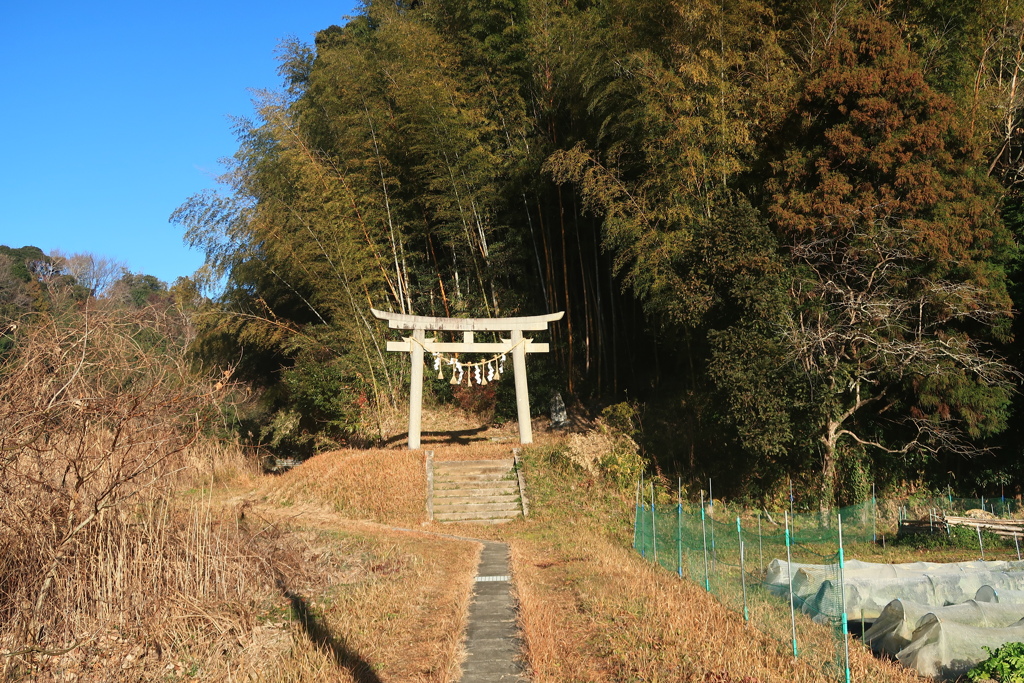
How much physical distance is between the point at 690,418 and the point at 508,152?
683 centimetres

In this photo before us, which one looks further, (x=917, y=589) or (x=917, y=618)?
(x=917, y=589)

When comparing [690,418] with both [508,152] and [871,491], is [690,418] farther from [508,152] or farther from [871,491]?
[508,152]

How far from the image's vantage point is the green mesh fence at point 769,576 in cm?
579

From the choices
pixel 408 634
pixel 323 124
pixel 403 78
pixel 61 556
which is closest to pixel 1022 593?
pixel 408 634

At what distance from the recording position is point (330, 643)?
237 inches

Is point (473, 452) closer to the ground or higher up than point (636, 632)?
higher up

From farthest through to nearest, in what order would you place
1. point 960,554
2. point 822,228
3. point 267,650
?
point 822,228 < point 960,554 < point 267,650

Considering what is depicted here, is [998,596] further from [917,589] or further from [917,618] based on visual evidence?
[917,618]

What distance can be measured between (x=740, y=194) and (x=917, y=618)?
8762 mm

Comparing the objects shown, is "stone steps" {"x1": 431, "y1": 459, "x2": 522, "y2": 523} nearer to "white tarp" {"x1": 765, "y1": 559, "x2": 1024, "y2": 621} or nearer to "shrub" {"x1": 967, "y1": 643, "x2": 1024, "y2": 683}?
"white tarp" {"x1": 765, "y1": 559, "x2": 1024, "y2": 621}

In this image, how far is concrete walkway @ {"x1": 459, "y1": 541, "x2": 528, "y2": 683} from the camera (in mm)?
5551

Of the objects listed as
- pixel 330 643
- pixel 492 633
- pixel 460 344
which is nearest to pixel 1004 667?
pixel 492 633

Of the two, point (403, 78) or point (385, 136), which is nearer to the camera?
point (403, 78)

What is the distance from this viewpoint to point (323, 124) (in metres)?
19.2
